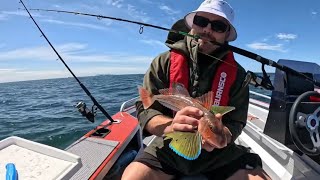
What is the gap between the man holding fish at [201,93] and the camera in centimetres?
238

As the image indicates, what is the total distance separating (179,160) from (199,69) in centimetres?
82

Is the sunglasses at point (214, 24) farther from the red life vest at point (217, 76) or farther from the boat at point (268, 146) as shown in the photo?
the boat at point (268, 146)

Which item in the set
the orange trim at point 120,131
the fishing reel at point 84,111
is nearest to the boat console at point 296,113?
the orange trim at point 120,131

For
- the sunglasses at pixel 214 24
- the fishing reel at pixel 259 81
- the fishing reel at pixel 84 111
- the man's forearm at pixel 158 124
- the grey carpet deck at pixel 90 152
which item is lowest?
the grey carpet deck at pixel 90 152

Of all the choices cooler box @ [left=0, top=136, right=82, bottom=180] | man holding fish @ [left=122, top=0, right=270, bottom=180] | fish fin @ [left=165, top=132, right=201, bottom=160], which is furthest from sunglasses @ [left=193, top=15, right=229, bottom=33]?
cooler box @ [left=0, top=136, right=82, bottom=180]

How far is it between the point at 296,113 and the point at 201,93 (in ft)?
2.74

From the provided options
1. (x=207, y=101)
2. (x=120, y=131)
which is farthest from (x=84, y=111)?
Answer: (x=207, y=101)

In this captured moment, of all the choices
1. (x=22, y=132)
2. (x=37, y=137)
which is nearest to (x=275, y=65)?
(x=37, y=137)

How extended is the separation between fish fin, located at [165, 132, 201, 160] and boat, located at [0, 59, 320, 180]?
0.61m

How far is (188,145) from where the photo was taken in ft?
5.84

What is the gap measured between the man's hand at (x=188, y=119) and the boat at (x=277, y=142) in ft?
2.12

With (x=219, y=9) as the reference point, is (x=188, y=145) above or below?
below

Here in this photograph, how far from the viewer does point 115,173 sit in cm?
364

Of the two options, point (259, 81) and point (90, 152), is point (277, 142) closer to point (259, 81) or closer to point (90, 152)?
point (259, 81)
